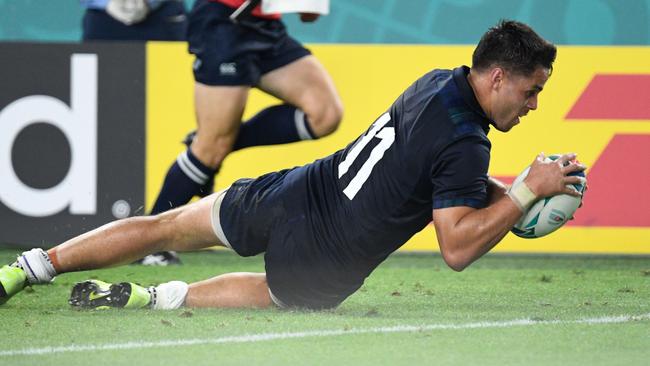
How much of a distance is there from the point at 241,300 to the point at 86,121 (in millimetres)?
2897

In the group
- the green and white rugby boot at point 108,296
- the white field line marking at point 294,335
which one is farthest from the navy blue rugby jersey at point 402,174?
the green and white rugby boot at point 108,296

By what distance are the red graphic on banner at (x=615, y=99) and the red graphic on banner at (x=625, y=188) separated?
15 cm

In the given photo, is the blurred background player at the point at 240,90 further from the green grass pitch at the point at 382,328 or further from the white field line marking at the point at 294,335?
the white field line marking at the point at 294,335

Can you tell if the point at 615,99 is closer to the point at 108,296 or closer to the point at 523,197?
the point at 523,197

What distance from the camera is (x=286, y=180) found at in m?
6.21

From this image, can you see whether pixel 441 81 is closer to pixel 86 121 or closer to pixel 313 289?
pixel 313 289

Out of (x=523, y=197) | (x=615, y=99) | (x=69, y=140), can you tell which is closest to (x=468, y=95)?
(x=523, y=197)

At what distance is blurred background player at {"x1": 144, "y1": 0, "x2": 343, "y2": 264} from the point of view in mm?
7855

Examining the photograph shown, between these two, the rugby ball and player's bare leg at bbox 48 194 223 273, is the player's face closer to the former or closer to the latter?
the rugby ball

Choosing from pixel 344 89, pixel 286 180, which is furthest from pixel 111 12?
pixel 286 180

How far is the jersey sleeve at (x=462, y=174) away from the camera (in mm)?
5594

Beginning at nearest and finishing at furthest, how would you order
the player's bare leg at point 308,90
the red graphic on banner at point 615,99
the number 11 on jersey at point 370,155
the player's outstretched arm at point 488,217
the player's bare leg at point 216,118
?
the player's outstretched arm at point 488,217 → the number 11 on jersey at point 370,155 → the player's bare leg at point 216,118 → the player's bare leg at point 308,90 → the red graphic on banner at point 615,99

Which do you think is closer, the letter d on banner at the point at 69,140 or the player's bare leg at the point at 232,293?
the player's bare leg at the point at 232,293

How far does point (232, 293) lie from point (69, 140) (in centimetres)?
286
